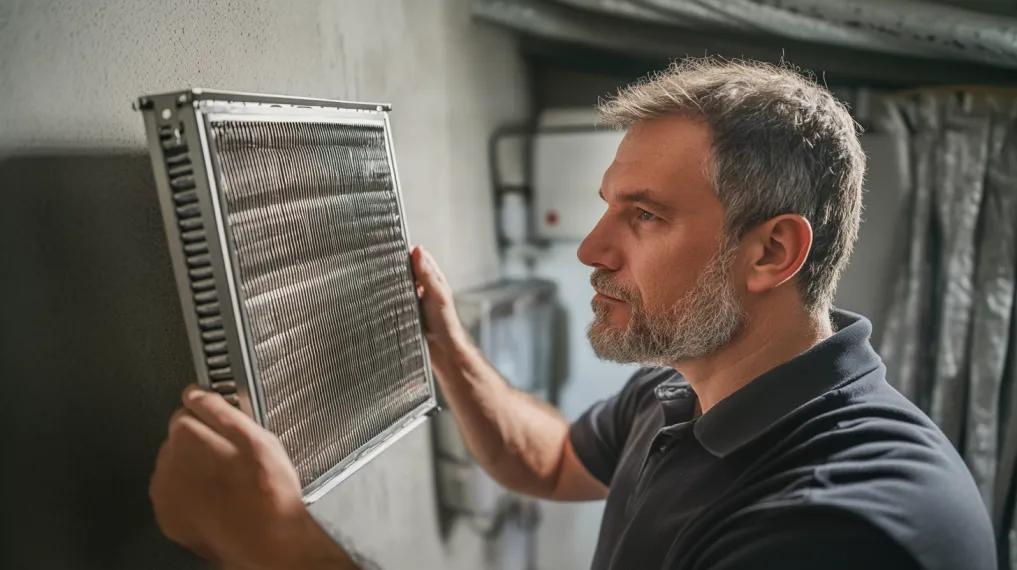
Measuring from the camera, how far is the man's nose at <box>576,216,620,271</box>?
3.50ft

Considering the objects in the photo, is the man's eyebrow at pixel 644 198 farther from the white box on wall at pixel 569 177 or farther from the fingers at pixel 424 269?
the white box on wall at pixel 569 177

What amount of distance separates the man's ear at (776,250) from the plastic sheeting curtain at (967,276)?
0.88m

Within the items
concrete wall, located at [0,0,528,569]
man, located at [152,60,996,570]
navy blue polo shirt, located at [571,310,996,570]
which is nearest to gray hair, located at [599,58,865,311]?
man, located at [152,60,996,570]

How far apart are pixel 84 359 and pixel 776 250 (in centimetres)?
89

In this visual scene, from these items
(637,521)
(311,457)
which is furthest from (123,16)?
(637,521)

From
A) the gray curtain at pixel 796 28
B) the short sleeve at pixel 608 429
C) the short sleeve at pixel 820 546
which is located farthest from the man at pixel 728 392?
the gray curtain at pixel 796 28

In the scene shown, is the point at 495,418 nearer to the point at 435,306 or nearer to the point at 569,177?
the point at 435,306

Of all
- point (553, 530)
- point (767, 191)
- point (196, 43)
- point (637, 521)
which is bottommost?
point (553, 530)

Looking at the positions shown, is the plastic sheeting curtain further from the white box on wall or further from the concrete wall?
the concrete wall

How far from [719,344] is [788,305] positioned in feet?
0.40

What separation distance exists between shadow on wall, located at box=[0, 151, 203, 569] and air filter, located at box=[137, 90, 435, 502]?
0.16m

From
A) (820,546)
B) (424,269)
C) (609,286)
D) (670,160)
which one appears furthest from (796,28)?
(820,546)

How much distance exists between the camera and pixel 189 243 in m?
0.70

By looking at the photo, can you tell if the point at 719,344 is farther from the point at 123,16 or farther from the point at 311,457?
the point at 123,16
